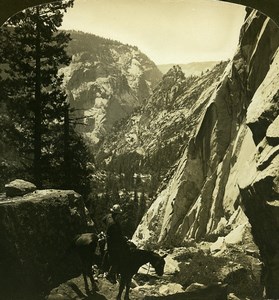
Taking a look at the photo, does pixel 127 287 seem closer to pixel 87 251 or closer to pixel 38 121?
pixel 87 251

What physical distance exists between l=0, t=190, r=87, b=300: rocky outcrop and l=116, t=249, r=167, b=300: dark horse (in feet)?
2.07

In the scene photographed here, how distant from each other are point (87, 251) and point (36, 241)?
69cm

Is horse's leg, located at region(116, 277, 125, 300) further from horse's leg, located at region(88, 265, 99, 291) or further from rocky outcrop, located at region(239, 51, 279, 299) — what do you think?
rocky outcrop, located at region(239, 51, 279, 299)

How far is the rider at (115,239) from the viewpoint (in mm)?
7289

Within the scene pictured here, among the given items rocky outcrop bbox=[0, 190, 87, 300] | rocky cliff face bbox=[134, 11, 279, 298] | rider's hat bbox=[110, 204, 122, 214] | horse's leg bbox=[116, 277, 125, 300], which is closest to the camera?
rocky outcrop bbox=[0, 190, 87, 300]

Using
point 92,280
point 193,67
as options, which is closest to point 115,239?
point 92,280

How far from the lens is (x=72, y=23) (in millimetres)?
7879

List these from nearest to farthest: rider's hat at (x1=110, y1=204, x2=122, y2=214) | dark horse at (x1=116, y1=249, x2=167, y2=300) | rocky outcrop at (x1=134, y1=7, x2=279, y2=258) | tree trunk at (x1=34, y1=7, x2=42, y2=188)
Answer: dark horse at (x1=116, y1=249, x2=167, y2=300)
rider's hat at (x1=110, y1=204, x2=122, y2=214)
tree trunk at (x1=34, y1=7, x2=42, y2=188)
rocky outcrop at (x1=134, y1=7, x2=279, y2=258)

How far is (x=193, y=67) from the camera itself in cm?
802

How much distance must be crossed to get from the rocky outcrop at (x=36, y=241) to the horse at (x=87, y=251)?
0.09 m

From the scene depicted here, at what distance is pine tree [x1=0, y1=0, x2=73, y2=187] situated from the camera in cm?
756

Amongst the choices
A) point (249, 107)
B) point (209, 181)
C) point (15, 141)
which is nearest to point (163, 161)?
point (209, 181)

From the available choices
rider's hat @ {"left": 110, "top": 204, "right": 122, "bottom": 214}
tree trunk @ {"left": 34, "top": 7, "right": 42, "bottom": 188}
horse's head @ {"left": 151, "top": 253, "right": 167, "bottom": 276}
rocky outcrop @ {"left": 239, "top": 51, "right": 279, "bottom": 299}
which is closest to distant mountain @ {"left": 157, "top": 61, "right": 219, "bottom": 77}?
rocky outcrop @ {"left": 239, "top": 51, "right": 279, "bottom": 299}

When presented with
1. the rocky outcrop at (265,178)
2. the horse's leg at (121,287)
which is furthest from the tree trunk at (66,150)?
the rocky outcrop at (265,178)
